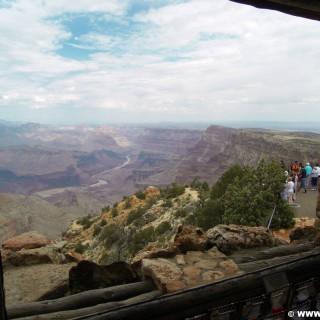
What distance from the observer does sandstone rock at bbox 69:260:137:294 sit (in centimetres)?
523

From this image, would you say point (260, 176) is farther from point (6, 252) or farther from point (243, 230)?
point (6, 252)

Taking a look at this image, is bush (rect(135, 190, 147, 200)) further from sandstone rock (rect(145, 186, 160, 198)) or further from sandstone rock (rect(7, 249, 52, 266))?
sandstone rock (rect(7, 249, 52, 266))

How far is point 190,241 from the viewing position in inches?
234

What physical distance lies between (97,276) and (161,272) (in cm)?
115

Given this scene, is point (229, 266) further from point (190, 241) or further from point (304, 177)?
point (304, 177)

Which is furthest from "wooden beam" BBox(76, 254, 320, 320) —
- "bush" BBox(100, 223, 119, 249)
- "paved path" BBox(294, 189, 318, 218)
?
"bush" BBox(100, 223, 119, 249)

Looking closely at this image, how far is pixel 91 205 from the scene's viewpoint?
130 meters

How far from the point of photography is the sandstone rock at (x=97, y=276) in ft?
17.2

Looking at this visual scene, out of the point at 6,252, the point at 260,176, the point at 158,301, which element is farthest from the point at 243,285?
the point at 260,176

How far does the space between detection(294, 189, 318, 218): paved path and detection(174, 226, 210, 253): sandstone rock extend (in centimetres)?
1239

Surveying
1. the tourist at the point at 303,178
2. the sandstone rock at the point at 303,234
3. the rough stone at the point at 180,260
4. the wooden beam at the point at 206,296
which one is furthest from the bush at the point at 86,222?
the wooden beam at the point at 206,296

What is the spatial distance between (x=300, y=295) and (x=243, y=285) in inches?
29.9

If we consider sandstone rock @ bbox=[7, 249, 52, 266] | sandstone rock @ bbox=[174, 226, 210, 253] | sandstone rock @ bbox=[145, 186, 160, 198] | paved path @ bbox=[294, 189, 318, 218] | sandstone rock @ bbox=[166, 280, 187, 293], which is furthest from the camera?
sandstone rock @ bbox=[145, 186, 160, 198]

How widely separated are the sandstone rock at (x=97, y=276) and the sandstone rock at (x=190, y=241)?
100 cm
